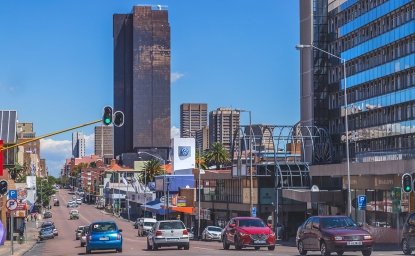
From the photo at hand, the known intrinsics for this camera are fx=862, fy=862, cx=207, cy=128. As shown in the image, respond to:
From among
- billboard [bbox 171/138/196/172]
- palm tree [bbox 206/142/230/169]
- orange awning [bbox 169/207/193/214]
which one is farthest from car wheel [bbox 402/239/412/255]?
palm tree [bbox 206/142/230/169]

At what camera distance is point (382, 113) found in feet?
335

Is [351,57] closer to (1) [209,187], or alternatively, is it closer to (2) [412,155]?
(1) [209,187]

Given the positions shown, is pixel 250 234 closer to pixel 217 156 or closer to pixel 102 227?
pixel 102 227

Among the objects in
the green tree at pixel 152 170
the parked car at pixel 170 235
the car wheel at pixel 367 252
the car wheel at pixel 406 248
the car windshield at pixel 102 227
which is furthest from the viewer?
the green tree at pixel 152 170

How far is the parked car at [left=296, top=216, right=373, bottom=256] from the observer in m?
30.1

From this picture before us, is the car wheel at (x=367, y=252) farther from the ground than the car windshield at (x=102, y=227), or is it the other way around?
the car windshield at (x=102, y=227)

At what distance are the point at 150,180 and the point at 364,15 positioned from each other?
80209 mm

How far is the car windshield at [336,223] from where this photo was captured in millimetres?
31453

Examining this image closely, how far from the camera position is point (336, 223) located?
1242 inches

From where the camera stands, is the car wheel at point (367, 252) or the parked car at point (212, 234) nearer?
the car wheel at point (367, 252)

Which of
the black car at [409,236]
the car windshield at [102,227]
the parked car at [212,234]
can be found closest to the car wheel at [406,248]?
the black car at [409,236]

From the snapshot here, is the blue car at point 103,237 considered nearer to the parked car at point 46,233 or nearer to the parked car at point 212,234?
the parked car at point 212,234

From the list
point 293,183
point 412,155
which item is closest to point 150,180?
point 293,183

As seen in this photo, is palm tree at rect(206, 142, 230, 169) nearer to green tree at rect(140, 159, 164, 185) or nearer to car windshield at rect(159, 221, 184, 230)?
green tree at rect(140, 159, 164, 185)
